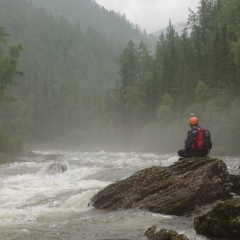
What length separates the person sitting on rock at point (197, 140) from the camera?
13.1m

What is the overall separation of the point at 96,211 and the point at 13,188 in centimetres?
648

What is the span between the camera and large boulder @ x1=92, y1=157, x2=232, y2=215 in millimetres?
11531

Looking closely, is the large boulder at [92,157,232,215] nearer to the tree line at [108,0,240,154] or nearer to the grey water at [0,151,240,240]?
the grey water at [0,151,240,240]

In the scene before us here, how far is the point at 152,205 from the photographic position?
1167 centimetres

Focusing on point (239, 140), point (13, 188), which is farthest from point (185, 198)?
point (239, 140)

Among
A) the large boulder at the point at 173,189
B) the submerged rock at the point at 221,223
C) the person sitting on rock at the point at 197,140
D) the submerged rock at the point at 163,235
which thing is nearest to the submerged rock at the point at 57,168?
the large boulder at the point at 173,189

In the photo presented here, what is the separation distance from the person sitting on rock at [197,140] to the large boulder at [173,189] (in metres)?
0.55

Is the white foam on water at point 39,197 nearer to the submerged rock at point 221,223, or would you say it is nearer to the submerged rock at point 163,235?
the submerged rock at point 163,235

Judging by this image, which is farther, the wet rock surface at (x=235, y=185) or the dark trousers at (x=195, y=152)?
the dark trousers at (x=195, y=152)

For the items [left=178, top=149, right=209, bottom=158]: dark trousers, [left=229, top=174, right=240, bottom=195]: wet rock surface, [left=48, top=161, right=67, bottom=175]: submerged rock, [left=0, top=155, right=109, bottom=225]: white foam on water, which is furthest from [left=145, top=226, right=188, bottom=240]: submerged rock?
[left=48, top=161, right=67, bottom=175]: submerged rock

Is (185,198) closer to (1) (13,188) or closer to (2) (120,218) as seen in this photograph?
(2) (120,218)

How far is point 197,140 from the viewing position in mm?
13109

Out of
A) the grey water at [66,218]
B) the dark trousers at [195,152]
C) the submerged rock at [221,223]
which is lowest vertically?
the grey water at [66,218]

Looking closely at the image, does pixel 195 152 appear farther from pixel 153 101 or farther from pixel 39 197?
pixel 153 101
